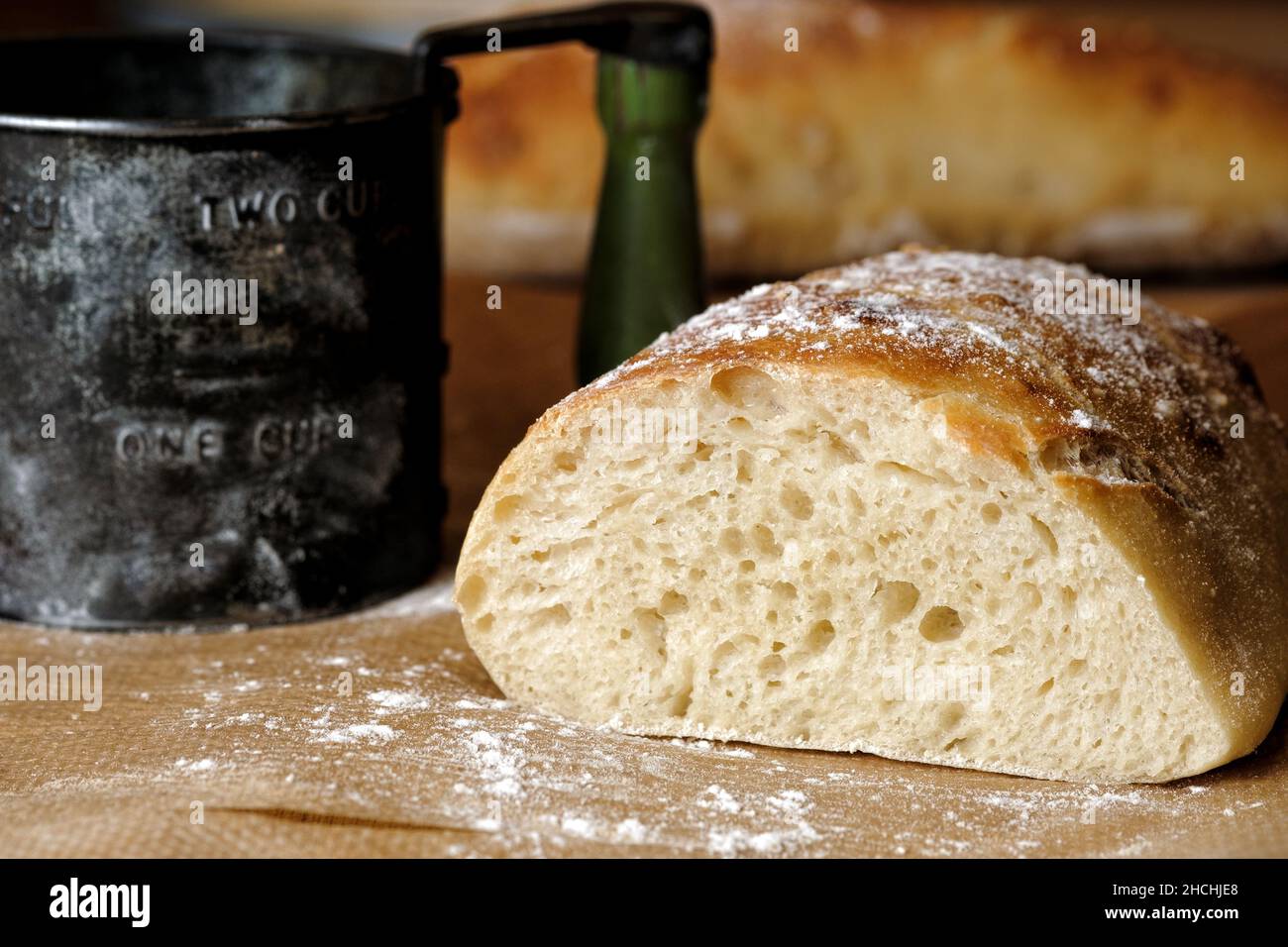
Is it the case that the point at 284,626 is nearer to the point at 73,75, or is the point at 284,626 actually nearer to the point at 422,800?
the point at 422,800

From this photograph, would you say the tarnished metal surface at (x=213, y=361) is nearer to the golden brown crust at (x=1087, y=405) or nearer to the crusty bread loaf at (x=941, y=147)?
the golden brown crust at (x=1087, y=405)

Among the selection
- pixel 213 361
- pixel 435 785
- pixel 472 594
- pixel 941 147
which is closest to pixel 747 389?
pixel 472 594

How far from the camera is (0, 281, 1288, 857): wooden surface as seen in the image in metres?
1.54

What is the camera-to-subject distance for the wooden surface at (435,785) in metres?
1.54

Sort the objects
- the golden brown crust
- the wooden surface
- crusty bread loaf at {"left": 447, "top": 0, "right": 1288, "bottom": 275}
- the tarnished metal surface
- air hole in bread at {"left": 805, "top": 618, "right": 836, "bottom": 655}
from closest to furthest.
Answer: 1. the wooden surface
2. the golden brown crust
3. air hole in bread at {"left": 805, "top": 618, "right": 836, "bottom": 655}
4. the tarnished metal surface
5. crusty bread loaf at {"left": 447, "top": 0, "right": 1288, "bottom": 275}

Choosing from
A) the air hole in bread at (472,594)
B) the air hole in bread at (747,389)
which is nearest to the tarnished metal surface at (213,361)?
the air hole in bread at (472,594)

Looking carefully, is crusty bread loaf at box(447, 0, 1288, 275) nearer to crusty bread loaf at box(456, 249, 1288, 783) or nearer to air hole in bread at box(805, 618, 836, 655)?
crusty bread loaf at box(456, 249, 1288, 783)

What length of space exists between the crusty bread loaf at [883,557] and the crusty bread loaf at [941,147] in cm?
168

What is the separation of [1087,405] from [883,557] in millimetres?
264

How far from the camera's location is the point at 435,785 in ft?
5.35

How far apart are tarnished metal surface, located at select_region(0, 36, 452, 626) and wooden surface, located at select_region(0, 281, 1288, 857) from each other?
3.6 inches

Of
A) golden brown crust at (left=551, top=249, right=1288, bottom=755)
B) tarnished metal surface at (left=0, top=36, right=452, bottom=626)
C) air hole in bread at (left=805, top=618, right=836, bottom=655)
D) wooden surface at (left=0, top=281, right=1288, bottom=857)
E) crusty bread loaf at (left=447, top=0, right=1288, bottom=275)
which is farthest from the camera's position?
crusty bread loaf at (left=447, top=0, right=1288, bottom=275)

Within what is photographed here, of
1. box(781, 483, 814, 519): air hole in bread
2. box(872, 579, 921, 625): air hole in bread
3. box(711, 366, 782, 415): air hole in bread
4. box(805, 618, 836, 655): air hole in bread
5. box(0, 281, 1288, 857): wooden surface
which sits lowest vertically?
box(0, 281, 1288, 857): wooden surface

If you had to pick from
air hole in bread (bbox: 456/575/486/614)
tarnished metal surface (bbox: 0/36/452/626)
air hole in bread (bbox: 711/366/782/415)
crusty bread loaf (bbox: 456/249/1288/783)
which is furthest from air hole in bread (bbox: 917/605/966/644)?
tarnished metal surface (bbox: 0/36/452/626)
